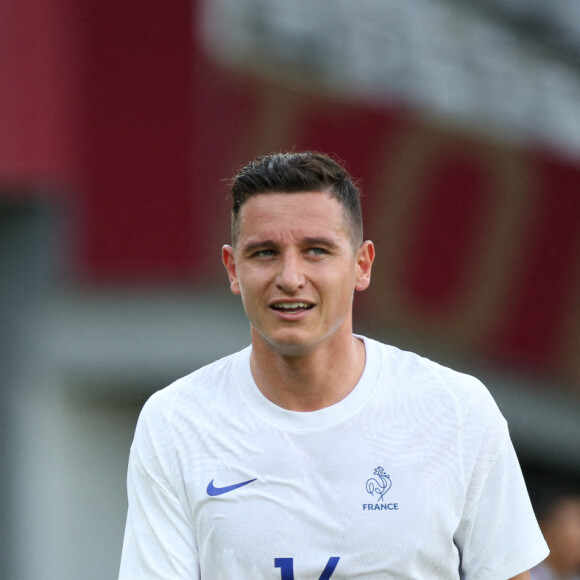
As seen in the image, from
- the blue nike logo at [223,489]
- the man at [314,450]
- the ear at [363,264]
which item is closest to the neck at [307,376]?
the man at [314,450]

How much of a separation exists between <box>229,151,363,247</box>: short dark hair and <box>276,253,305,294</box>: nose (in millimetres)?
236

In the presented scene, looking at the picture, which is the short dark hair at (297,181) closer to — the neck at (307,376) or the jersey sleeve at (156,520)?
the neck at (307,376)

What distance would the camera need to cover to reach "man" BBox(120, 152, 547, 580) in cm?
444

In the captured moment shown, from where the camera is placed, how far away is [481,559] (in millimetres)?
4598

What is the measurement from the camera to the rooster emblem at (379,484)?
4.49 metres

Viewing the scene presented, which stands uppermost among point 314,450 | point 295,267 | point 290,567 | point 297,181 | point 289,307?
point 297,181

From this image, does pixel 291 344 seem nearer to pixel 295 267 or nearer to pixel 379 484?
pixel 295 267

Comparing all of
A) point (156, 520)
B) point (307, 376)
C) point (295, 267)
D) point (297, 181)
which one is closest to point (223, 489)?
point (156, 520)

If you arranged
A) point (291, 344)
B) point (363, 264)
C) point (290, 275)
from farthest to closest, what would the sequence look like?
point (363, 264) → point (291, 344) → point (290, 275)

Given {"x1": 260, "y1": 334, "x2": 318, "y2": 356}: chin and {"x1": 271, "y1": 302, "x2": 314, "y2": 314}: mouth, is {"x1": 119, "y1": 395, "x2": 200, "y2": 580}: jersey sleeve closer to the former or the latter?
{"x1": 260, "y1": 334, "x2": 318, "y2": 356}: chin

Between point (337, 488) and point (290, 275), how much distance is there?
669 mm

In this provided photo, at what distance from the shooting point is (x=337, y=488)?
14.8 ft

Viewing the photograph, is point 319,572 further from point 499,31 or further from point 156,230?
point 499,31

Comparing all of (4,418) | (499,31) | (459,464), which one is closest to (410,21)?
(499,31)
